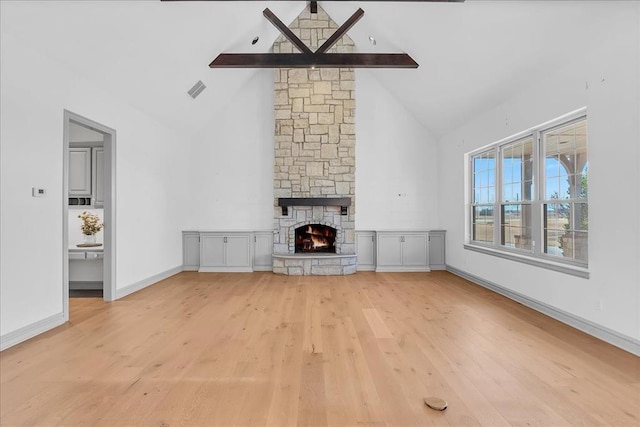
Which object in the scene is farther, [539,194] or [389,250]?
[389,250]

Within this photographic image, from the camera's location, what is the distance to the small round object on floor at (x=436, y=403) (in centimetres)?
189

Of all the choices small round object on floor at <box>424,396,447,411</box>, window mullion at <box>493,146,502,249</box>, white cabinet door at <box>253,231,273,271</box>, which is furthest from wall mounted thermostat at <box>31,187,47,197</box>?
window mullion at <box>493,146,502,249</box>

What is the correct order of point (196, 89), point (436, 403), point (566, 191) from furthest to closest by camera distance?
point (196, 89) < point (566, 191) < point (436, 403)

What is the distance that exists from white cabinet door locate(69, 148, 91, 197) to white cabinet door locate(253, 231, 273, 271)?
3.00 metres

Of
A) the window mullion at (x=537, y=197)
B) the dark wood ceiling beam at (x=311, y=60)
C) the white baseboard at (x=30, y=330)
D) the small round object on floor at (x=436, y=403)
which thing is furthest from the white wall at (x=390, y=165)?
the white baseboard at (x=30, y=330)

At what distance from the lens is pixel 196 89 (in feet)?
17.8

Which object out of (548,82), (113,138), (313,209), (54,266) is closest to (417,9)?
(548,82)

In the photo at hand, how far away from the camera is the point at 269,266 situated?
259 inches

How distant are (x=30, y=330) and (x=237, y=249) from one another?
143 inches

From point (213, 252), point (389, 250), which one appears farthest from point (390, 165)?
point (213, 252)

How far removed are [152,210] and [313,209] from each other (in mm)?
2970

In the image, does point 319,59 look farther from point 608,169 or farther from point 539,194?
point 608,169

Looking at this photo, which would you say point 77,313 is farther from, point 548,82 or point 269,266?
point 548,82

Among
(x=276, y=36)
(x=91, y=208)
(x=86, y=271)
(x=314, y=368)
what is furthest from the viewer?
(x=276, y=36)
